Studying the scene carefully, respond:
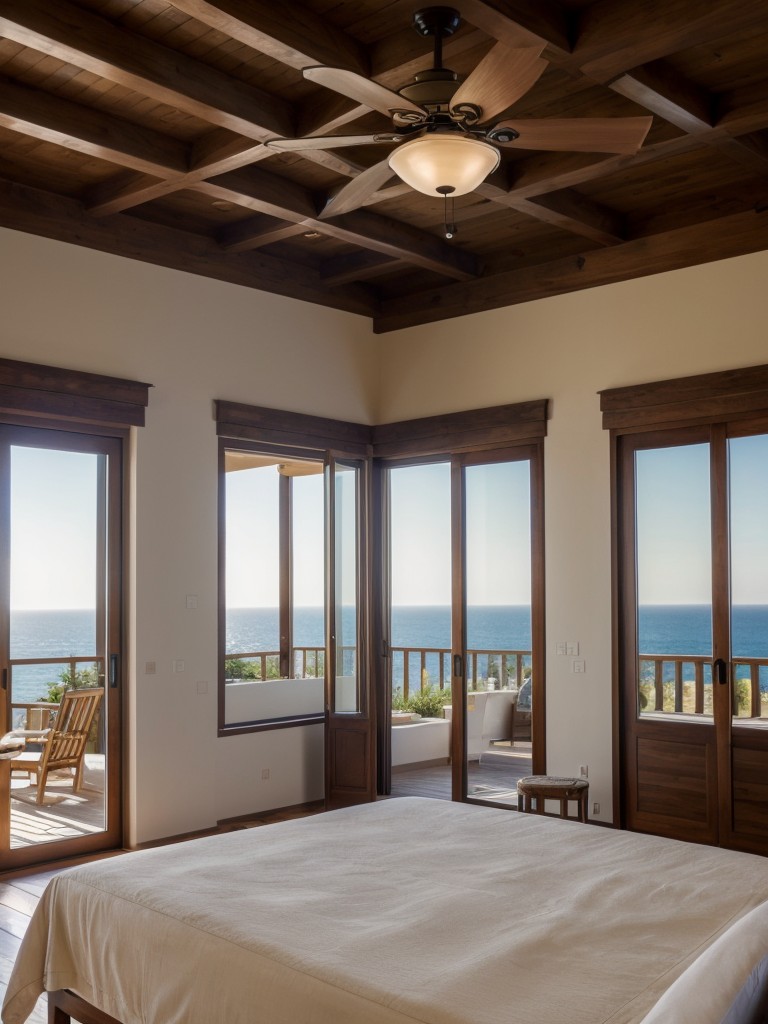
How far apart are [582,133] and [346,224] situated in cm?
249

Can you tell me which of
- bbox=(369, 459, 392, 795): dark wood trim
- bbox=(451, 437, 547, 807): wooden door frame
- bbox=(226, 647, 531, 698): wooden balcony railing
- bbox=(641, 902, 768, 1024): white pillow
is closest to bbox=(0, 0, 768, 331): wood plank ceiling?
bbox=(451, 437, 547, 807): wooden door frame

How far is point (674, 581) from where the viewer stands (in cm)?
551

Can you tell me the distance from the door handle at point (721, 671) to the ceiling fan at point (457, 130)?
300cm

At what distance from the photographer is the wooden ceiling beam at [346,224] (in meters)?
5.05

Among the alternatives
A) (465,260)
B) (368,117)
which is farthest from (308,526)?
(368,117)

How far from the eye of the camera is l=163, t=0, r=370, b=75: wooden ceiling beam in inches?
133

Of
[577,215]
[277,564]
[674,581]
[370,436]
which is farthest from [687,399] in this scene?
[277,564]

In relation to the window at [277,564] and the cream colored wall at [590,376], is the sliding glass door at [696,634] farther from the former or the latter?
the window at [277,564]

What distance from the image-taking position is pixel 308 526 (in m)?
10.4

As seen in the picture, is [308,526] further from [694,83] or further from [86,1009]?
[86,1009]

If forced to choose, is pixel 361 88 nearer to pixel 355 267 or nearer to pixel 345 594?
pixel 355 267

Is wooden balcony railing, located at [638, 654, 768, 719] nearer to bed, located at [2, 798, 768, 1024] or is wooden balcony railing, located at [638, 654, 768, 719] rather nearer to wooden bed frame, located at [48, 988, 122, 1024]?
bed, located at [2, 798, 768, 1024]

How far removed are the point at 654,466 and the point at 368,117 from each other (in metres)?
2.61

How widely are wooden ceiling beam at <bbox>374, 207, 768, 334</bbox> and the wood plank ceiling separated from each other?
12mm
